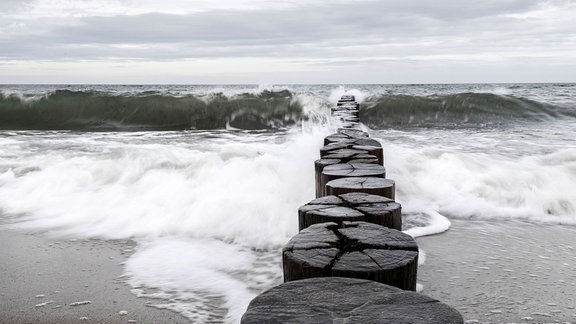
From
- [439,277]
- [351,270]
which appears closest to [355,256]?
[351,270]

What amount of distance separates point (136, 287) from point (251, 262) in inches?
28.7

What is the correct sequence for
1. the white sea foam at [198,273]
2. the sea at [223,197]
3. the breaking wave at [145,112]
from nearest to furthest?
the white sea foam at [198,273] < the sea at [223,197] < the breaking wave at [145,112]

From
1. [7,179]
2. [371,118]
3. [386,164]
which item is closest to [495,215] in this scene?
[386,164]

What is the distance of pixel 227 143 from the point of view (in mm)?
9836

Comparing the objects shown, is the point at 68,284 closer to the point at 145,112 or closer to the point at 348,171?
the point at 348,171

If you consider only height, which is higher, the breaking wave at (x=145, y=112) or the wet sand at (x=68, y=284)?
the breaking wave at (x=145, y=112)

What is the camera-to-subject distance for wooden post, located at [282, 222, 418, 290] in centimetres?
152

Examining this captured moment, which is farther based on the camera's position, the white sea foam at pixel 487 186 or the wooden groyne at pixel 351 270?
the white sea foam at pixel 487 186

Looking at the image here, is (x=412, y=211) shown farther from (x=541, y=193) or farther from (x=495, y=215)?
(x=541, y=193)

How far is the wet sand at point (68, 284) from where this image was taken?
2584 millimetres

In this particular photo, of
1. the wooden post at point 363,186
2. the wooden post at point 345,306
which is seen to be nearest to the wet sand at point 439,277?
the wooden post at point 363,186

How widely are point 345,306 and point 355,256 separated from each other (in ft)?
1.26

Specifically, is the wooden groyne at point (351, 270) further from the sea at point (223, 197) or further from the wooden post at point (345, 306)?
the sea at point (223, 197)

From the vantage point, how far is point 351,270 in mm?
1506
